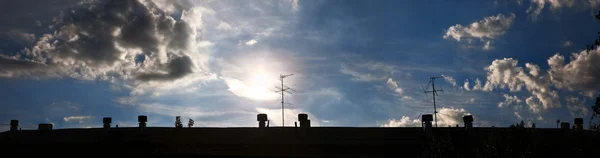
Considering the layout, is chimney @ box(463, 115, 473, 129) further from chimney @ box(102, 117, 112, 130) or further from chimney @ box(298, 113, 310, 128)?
chimney @ box(102, 117, 112, 130)

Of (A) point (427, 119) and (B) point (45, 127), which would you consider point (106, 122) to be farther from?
(A) point (427, 119)

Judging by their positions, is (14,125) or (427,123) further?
(14,125)

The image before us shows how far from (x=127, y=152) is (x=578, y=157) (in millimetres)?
30517

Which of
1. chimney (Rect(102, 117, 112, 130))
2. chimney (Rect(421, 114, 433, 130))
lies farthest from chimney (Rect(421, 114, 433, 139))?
chimney (Rect(102, 117, 112, 130))

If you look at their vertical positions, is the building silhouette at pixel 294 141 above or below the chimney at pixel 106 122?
below

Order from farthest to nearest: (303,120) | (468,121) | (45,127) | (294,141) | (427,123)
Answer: (45,127) < (468,121) < (427,123) < (303,120) < (294,141)

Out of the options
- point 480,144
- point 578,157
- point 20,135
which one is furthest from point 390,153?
point 20,135

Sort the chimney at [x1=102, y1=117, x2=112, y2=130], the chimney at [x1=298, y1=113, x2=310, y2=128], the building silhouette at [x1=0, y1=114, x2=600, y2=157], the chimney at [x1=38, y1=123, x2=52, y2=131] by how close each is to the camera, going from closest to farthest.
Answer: the building silhouette at [x1=0, y1=114, x2=600, y2=157]
the chimney at [x1=298, y1=113, x2=310, y2=128]
the chimney at [x1=102, y1=117, x2=112, y2=130]
the chimney at [x1=38, y1=123, x2=52, y2=131]

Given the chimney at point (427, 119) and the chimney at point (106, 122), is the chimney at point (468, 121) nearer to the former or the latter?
the chimney at point (427, 119)

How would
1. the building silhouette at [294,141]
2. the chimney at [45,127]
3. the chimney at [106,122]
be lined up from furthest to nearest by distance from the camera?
1. the chimney at [45,127]
2. the chimney at [106,122]
3. the building silhouette at [294,141]

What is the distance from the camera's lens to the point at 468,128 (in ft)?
120

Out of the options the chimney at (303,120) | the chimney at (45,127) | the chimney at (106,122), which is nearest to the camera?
the chimney at (303,120)

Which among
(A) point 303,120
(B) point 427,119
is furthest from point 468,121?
(A) point 303,120

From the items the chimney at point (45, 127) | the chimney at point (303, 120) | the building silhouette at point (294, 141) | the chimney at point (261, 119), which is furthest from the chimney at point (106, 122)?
the chimney at point (303, 120)
